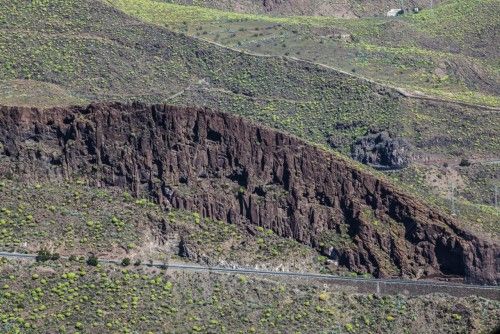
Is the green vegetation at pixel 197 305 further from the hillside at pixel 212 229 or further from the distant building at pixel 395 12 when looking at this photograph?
the distant building at pixel 395 12

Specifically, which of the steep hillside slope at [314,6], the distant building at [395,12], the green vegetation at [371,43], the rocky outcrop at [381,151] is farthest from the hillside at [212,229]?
the distant building at [395,12]

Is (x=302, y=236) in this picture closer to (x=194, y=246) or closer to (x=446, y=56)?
(x=194, y=246)

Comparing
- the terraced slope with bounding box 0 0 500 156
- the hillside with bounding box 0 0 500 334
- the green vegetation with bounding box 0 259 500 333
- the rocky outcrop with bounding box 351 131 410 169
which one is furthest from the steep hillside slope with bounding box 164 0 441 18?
the green vegetation with bounding box 0 259 500 333

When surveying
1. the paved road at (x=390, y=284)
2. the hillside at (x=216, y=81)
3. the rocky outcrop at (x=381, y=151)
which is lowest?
the rocky outcrop at (x=381, y=151)

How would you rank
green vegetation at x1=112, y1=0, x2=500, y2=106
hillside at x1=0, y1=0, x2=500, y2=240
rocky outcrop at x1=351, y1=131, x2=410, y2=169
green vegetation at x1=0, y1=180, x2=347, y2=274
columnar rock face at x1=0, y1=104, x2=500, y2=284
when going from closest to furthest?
green vegetation at x1=0, y1=180, x2=347, y2=274
columnar rock face at x1=0, y1=104, x2=500, y2=284
rocky outcrop at x1=351, y1=131, x2=410, y2=169
hillside at x1=0, y1=0, x2=500, y2=240
green vegetation at x1=112, y1=0, x2=500, y2=106

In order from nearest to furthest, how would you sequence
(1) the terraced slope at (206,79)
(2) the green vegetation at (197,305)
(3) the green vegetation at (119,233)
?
(2) the green vegetation at (197,305)
(3) the green vegetation at (119,233)
(1) the terraced slope at (206,79)

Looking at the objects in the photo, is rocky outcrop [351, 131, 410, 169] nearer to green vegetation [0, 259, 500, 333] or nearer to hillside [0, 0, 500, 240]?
hillside [0, 0, 500, 240]

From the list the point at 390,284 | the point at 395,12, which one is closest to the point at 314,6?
the point at 395,12
